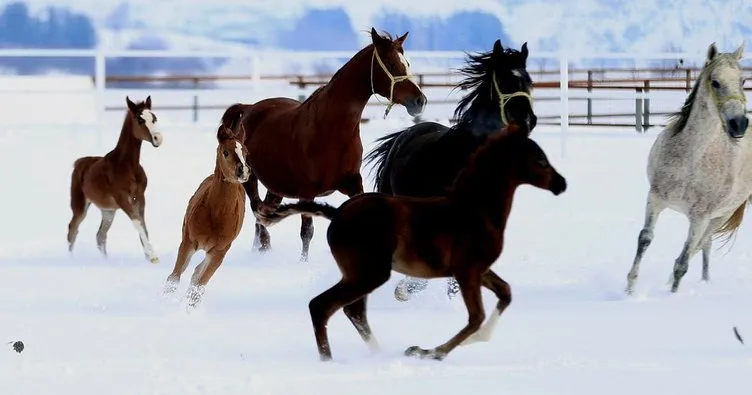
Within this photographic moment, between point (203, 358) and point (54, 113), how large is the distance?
17.1 meters

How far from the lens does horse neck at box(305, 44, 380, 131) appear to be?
761 centimetres

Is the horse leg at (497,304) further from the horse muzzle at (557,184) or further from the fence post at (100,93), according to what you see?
the fence post at (100,93)

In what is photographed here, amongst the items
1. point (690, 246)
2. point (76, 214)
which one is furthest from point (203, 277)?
point (76, 214)

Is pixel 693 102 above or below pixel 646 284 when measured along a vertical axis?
above

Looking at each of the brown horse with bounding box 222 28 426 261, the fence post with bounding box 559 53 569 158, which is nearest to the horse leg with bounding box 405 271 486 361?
the brown horse with bounding box 222 28 426 261

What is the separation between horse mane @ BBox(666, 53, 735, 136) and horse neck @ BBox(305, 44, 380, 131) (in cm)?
198

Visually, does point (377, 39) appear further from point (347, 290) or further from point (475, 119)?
point (347, 290)

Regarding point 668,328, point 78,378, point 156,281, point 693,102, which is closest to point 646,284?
point 693,102

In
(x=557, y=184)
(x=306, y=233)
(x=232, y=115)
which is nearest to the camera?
(x=557, y=184)

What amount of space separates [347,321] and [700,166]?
103 inches

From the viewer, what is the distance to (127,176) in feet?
31.6

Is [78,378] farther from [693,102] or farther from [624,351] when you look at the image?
[693,102]

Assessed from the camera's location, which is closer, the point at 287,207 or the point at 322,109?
the point at 287,207

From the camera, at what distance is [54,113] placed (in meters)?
21.7
